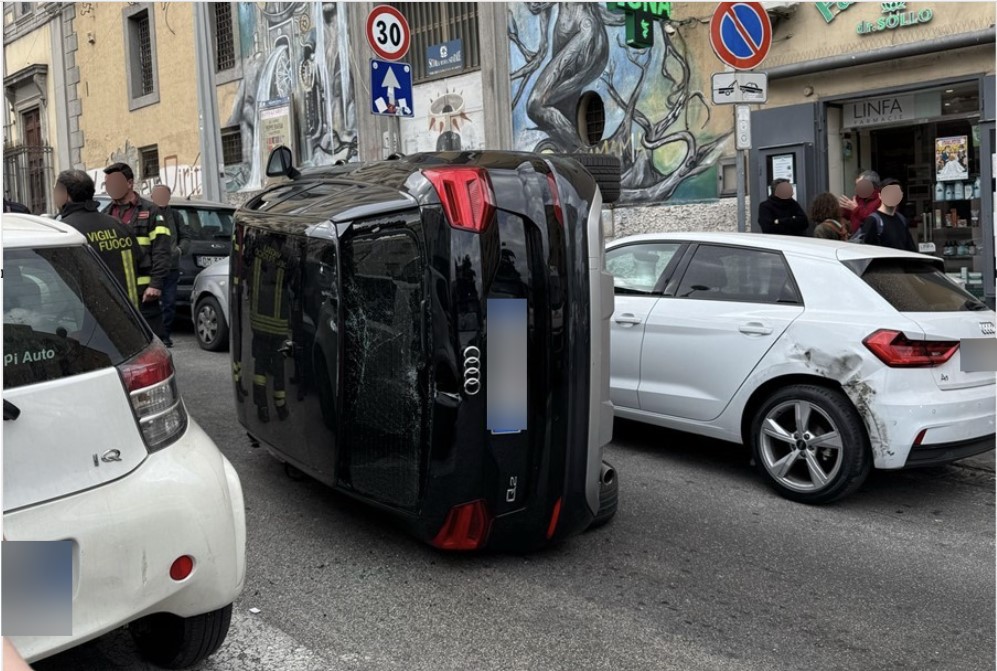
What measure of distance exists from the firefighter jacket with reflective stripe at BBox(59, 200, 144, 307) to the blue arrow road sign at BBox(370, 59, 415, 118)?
342 centimetres

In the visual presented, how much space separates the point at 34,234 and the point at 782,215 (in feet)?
25.4

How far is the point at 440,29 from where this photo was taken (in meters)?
16.6

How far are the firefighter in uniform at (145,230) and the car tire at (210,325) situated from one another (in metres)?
2.06

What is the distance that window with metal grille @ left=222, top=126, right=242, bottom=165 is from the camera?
848 inches

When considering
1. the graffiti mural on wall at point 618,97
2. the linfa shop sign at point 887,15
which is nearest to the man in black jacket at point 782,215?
the linfa shop sign at point 887,15

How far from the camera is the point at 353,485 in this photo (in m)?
4.18

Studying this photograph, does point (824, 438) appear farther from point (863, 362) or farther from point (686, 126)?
point (686, 126)

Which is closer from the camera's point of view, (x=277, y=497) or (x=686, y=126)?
(x=277, y=497)

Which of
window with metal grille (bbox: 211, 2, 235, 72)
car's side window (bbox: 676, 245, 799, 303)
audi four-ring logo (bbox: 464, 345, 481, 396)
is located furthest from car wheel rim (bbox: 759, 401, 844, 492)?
window with metal grille (bbox: 211, 2, 235, 72)

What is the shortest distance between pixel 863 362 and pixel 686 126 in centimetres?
804

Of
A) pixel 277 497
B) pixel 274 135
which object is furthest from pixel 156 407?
pixel 274 135

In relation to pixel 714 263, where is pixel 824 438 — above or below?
below

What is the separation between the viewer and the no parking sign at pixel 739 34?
8.23m

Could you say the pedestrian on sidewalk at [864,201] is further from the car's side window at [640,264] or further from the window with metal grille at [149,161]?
the window with metal grille at [149,161]
